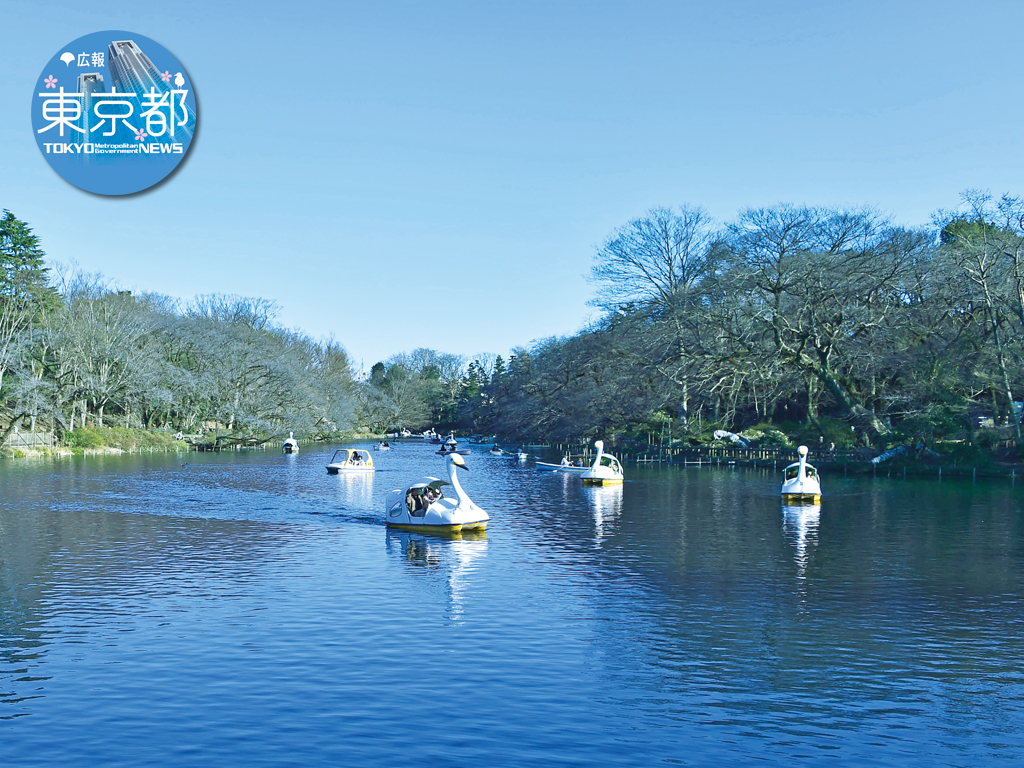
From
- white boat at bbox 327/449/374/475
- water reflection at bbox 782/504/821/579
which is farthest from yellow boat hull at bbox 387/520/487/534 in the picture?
white boat at bbox 327/449/374/475

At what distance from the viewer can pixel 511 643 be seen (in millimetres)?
16891

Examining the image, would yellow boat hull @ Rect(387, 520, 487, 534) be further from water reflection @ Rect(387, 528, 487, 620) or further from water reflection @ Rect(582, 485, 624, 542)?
water reflection @ Rect(582, 485, 624, 542)

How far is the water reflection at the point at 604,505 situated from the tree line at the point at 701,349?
20.2 meters

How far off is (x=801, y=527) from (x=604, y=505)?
35.5 ft

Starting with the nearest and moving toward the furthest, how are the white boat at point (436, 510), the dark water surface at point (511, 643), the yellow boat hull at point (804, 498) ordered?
the dark water surface at point (511, 643)
the white boat at point (436, 510)
the yellow boat hull at point (804, 498)

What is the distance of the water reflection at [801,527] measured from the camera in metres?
26.9

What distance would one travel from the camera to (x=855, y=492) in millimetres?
48312

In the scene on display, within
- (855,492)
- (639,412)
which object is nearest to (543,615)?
(855,492)

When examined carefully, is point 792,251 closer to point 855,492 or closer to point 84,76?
point 855,492

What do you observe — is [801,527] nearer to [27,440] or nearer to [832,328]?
[832,328]

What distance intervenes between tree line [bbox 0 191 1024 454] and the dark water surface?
26841 millimetres

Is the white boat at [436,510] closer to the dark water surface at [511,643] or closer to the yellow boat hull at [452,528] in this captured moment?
the yellow boat hull at [452,528]

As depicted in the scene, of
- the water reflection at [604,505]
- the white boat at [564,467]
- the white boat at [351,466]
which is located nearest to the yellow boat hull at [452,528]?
the water reflection at [604,505]

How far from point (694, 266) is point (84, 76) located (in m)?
62.1
